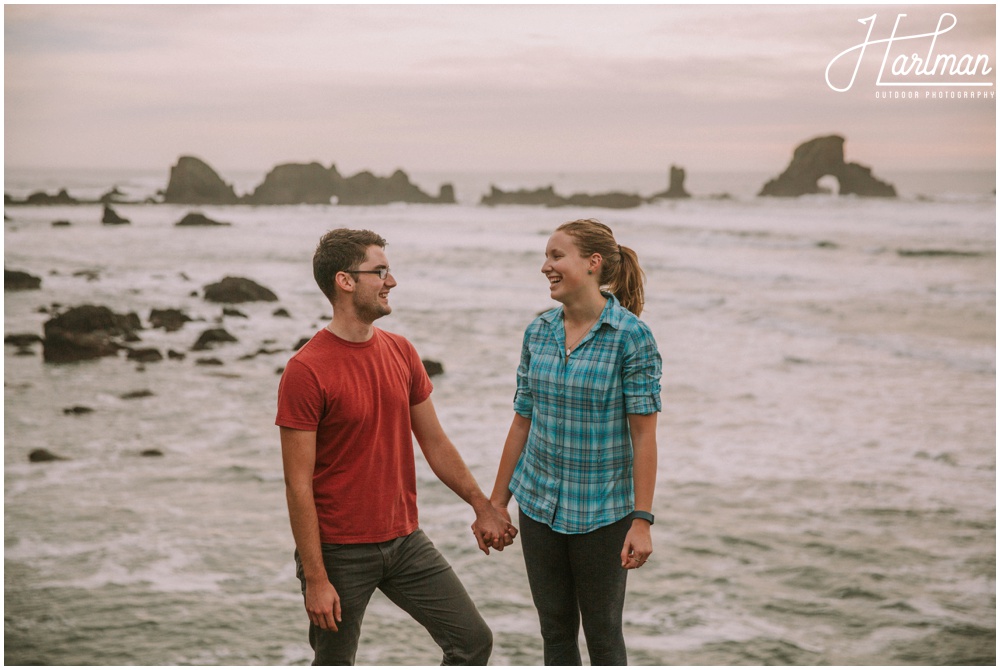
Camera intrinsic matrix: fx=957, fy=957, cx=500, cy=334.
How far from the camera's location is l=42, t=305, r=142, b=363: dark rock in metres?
17.2

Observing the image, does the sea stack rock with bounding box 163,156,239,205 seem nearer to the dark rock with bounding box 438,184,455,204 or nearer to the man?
the dark rock with bounding box 438,184,455,204

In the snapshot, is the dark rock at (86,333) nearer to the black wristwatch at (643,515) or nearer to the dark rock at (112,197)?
the black wristwatch at (643,515)

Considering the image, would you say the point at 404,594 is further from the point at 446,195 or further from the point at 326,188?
the point at 446,195

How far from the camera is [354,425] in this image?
3.32 m

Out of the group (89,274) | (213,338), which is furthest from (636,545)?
(89,274)

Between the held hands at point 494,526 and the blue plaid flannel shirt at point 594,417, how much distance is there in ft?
0.67

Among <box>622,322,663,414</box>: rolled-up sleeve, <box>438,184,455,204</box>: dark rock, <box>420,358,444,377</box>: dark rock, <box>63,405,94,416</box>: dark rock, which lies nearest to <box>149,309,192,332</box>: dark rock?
<box>63,405,94,416</box>: dark rock

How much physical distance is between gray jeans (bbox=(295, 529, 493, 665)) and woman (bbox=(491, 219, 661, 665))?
29 cm

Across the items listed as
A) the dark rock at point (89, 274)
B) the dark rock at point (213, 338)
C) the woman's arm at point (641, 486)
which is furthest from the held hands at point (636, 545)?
the dark rock at point (89, 274)

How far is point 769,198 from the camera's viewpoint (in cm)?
7356

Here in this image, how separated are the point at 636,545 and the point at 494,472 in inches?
326

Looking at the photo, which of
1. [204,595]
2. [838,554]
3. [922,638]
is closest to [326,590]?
[204,595]

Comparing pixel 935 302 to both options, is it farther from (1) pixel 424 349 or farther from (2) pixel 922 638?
(2) pixel 922 638

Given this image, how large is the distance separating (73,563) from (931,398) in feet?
47.6
